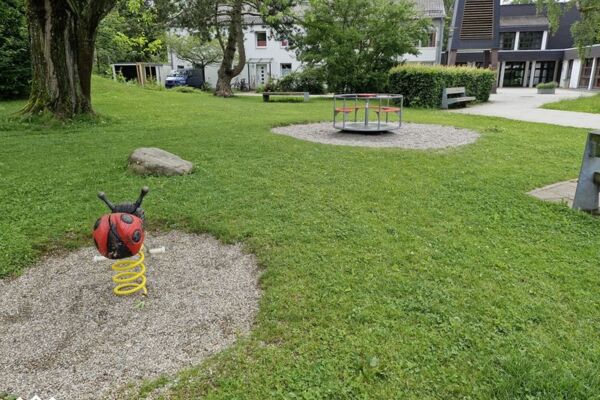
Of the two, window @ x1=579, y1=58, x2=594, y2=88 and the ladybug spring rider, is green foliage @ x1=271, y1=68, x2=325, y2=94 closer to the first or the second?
window @ x1=579, y1=58, x2=594, y2=88

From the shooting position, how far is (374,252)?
3.62m

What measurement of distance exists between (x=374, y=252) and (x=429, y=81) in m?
13.9

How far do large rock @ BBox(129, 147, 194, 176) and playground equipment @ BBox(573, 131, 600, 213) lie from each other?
15.3ft

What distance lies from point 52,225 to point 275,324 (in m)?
2.84

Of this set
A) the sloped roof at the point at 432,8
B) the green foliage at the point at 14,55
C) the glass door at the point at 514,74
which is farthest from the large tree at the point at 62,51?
the glass door at the point at 514,74

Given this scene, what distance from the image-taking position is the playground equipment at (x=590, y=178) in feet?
13.9

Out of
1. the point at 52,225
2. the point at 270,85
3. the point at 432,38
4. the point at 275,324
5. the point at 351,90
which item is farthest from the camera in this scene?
the point at 432,38

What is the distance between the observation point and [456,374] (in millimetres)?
2236

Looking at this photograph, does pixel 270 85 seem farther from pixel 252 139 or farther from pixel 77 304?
pixel 77 304

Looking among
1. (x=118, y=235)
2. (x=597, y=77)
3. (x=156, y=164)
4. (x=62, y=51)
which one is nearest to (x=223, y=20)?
(x=62, y=51)

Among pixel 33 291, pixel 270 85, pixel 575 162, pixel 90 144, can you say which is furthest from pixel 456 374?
pixel 270 85

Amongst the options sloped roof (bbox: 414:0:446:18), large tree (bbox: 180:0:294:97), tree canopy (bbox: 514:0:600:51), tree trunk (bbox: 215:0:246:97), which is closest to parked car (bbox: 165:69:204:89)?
large tree (bbox: 180:0:294:97)

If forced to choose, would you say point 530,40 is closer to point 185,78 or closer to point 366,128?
point 185,78

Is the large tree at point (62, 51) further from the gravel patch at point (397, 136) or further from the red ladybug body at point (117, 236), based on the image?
the red ladybug body at point (117, 236)
